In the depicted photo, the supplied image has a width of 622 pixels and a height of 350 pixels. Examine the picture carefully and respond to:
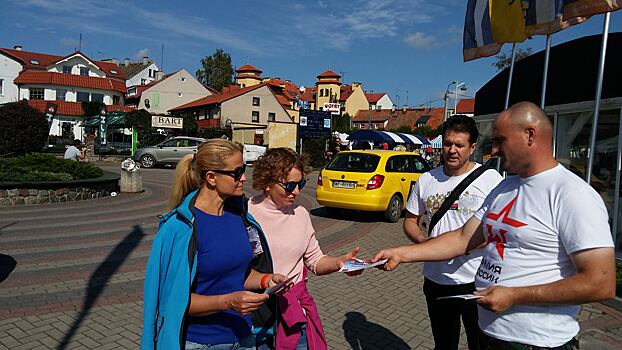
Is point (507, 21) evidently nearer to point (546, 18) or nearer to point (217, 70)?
point (546, 18)

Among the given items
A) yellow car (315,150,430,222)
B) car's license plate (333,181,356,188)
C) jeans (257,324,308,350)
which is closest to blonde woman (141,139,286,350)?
jeans (257,324,308,350)

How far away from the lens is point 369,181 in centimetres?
1112

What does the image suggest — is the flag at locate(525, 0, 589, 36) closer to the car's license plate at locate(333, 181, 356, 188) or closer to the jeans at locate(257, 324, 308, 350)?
the car's license plate at locate(333, 181, 356, 188)

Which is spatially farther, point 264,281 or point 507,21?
point 507,21

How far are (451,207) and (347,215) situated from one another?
9.31 meters

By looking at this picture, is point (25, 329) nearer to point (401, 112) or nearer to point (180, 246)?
point (180, 246)

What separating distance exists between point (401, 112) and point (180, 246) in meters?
95.3

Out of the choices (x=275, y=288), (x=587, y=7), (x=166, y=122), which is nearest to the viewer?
(x=275, y=288)

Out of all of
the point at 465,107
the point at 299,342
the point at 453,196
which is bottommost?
the point at 299,342

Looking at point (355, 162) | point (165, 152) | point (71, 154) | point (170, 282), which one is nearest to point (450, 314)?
point (170, 282)

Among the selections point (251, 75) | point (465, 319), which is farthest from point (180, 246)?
point (251, 75)

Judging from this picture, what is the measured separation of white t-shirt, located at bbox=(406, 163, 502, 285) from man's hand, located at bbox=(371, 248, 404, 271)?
585 millimetres

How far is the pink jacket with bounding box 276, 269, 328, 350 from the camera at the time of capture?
108 inches

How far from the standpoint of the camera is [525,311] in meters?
1.99
